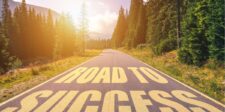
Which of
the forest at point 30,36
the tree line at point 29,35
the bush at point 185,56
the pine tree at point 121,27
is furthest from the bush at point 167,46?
the pine tree at point 121,27

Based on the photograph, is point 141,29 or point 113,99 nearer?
point 113,99

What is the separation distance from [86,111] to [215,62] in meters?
13.1

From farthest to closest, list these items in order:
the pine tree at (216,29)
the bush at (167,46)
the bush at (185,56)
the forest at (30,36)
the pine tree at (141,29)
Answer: the pine tree at (141,29) → the forest at (30,36) → the bush at (167,46) → the bush at (185,56) → the pine tree at (216,29)

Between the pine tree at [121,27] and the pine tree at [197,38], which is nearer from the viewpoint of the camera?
the pine tree at [197,38]

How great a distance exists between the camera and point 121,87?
12.9 m

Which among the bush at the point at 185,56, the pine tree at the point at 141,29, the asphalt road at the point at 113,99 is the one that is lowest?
the asphalt road at the point at 113,99

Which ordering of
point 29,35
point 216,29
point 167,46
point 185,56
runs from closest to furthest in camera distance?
point 216,29
point 185,56
point 167,46
point 29,35

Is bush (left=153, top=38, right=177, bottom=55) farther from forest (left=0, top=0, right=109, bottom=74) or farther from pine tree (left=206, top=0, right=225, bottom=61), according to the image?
forest (left=0, top=0, right=109, bottom=74)

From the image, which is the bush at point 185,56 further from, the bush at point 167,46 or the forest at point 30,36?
the forest at point 30,36

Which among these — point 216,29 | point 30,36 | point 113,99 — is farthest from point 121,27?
point 113,99

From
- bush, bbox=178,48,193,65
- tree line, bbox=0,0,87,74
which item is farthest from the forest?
bush, bbox=178,48,193,65

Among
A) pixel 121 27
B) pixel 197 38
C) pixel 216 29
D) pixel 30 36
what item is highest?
pixel 121 27

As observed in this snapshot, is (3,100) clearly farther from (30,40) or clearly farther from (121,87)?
(30,40)

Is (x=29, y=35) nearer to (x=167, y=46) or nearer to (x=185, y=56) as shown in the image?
(x=167, y=46)
